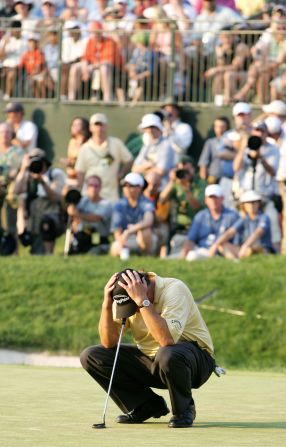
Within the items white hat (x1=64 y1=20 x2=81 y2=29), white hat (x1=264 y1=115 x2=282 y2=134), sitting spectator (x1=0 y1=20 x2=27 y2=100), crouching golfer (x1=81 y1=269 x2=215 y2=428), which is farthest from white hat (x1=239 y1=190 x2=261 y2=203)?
crouching golfer (x1=81 y1=269 x2=215 y2=428)

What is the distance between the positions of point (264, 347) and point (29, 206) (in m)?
4.12

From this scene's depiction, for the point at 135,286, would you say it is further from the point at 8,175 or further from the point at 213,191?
the point at 8,175

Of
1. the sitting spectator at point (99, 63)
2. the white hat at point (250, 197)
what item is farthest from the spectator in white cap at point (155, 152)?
the sitting spectator at point (99, 63)

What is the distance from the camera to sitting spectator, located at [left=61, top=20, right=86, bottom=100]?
19.4 m

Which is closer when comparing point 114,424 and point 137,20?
point 114,424

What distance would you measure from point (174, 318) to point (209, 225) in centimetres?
870

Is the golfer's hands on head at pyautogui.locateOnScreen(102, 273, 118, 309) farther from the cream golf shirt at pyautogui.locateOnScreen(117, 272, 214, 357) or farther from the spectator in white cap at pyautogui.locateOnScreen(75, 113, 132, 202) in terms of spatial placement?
the spectator in white cap at pyautogui.locateOnScreen(75, 113, 132, 202)

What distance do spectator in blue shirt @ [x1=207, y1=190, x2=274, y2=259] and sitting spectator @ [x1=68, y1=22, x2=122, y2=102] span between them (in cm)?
364

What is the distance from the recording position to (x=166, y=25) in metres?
18.9

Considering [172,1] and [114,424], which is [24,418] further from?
[172,1]

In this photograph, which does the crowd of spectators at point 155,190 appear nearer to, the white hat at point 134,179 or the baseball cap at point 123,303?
the white hat at point 134,179

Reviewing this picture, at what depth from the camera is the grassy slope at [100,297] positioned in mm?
15641

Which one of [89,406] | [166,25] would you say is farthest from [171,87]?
[89,406]

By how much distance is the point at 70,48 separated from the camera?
19547 mm
